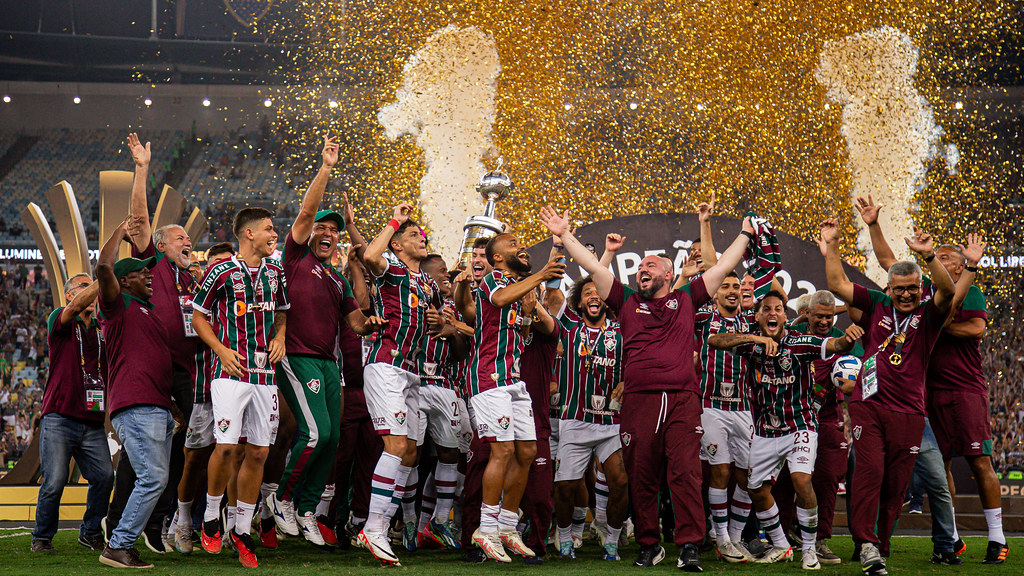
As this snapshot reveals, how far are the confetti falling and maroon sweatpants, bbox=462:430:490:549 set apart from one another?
1127cm

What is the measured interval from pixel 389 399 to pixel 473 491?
1131 mm

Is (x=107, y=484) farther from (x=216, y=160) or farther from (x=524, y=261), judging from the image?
(x=216, y=160)

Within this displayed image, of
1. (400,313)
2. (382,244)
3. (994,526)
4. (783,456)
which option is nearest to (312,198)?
(382,244)

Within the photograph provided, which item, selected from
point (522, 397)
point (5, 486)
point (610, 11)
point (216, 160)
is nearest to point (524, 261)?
point (522, 397)

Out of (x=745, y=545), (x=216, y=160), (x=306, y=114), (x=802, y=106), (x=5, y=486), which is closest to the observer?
(x=745, y=545)

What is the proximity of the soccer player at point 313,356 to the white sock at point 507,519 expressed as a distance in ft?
4.31

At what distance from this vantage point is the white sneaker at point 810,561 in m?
6.15

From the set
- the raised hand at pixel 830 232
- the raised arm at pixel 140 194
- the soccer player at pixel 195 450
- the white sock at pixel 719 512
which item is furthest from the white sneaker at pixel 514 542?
the raised arm at pixel 140 194

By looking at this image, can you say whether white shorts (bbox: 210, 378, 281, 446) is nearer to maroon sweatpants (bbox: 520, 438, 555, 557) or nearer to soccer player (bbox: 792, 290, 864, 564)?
maroon sweatpants (bbox: 520, 438, 555, 557)

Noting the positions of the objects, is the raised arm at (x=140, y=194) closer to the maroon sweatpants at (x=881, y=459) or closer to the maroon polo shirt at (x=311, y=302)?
the maroon polo shirt at (x=311, y=302)

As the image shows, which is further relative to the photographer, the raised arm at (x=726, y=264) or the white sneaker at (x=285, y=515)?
the white sneaker at (x=285, y=515)

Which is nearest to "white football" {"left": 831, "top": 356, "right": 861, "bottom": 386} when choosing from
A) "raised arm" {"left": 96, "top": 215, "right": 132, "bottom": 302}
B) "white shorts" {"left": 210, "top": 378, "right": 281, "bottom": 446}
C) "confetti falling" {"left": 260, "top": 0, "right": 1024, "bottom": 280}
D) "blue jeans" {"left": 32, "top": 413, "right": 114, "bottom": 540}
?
"white shorts" {"left": 210, "top": 378, "right": 281, "bottom": 446}

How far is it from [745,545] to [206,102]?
2612cm

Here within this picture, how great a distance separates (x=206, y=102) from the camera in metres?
29.1
